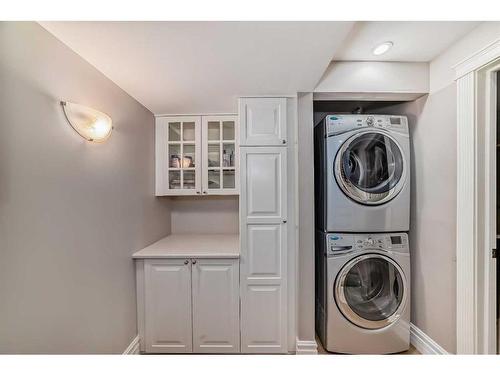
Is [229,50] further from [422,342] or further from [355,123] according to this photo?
[422,342]

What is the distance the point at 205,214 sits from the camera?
2.68 meters

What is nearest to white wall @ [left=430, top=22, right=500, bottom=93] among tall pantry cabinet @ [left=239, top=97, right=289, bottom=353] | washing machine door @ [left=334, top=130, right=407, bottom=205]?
washing machine door @ [left=334, top=130, right=407, bottom=205]

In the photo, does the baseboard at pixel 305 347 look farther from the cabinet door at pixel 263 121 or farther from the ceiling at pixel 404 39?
the ceiling at pixel 404 39

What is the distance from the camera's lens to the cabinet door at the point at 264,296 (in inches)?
73.1

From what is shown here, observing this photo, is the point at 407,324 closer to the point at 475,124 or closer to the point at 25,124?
the point at 475,124

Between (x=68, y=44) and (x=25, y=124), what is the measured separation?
0.50m

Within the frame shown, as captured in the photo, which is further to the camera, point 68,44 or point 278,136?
point 278,136

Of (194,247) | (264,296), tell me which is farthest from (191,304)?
(264,296)

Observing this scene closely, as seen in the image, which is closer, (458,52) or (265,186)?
(458,52)

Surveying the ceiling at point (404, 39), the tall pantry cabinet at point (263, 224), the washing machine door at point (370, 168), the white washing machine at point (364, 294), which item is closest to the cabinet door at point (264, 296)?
the tall pantry cabinet at point (263, 224)

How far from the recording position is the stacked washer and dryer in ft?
6.02

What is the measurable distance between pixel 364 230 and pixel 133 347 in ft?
6.65
